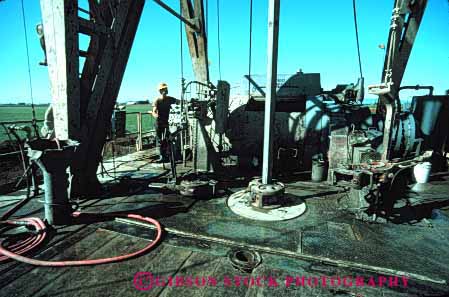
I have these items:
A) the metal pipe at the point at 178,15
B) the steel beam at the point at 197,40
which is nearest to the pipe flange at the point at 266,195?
the steel beam at the point at 197,40

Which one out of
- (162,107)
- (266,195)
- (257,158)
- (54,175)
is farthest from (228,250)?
(162,107)

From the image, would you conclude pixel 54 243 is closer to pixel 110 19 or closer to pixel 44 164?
pixel 44 164

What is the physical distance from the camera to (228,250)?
329 cm

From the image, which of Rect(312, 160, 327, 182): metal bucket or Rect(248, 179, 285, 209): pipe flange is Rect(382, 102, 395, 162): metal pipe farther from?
Rect(248, 179, 285, 209): pipe flange

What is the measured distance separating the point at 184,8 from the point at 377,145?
725 cm

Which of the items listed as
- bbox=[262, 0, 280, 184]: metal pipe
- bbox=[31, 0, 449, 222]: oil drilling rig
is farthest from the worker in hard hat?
bbox=[262, 0, 280, 184]: metal pipe

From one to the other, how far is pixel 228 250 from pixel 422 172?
5705 millimetres

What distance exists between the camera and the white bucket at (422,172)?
20.2ft

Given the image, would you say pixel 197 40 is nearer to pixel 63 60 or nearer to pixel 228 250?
pixel 63 60

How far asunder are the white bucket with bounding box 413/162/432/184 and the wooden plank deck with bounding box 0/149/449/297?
8.08 ft

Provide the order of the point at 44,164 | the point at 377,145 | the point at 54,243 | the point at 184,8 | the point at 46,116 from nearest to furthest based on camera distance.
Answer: the point at 54,243 → the point at 44,164 → the point at 46,116 → the point at 377,145 → the point at 184,8

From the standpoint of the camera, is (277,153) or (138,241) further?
(277,153)

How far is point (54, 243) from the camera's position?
11.3ft

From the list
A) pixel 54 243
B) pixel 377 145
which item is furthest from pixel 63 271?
pixel 377 145
